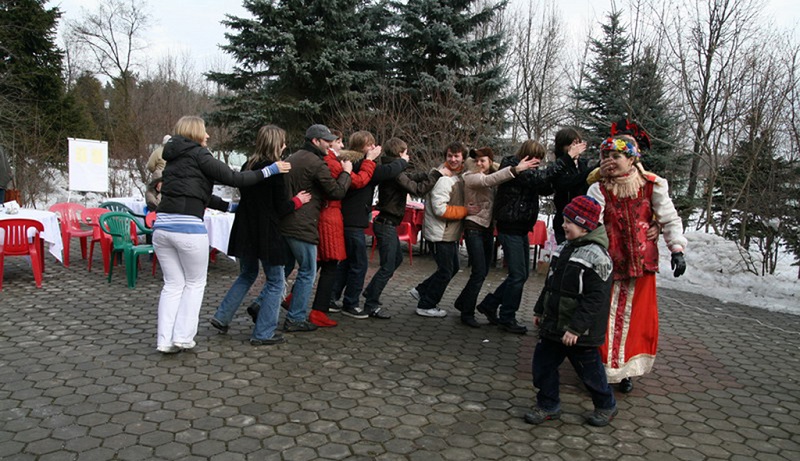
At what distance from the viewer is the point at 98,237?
27.4 feet

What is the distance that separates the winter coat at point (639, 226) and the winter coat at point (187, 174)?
280cm

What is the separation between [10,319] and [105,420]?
2.89m

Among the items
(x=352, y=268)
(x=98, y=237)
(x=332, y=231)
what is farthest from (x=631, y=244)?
(x=98, y=237)

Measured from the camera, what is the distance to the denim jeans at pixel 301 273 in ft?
16.4

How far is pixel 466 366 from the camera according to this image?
15.1ft

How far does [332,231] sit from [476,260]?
56.7 inches

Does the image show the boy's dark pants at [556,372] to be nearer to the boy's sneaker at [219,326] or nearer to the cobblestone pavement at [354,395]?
the cobblestone pavement at [354,395]

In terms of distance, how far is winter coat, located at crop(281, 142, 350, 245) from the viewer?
4914 mm

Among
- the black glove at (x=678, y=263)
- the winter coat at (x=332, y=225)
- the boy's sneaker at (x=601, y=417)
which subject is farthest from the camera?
the winter coat at (x=332, y=225)

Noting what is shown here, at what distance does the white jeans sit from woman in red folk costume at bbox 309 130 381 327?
1154 mm

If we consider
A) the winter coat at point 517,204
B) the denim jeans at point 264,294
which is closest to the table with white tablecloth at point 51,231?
the denim jeans at point 264,294

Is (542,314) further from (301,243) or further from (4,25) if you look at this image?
(4,25)

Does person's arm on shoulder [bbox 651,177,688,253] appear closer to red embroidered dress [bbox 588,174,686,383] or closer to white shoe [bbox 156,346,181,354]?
red embroidered dress [bbox 588,174,686,383]

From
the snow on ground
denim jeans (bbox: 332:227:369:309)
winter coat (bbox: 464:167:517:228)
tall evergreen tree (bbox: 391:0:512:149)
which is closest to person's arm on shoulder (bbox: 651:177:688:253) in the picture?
winter coat (bbox: 464:167:517:228)
